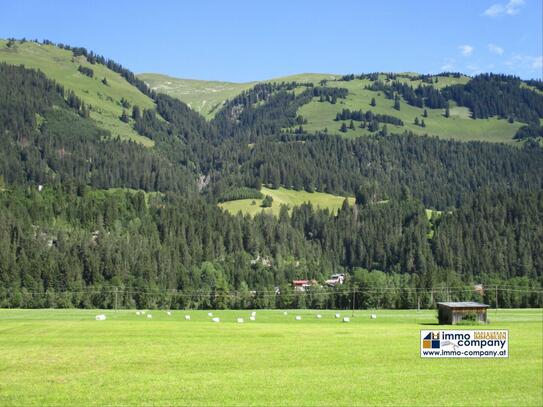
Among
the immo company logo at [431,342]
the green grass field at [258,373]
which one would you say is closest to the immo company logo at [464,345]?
the immo company logo at [431,342]

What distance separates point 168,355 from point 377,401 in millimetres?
25071

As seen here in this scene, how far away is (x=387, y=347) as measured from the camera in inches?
2576

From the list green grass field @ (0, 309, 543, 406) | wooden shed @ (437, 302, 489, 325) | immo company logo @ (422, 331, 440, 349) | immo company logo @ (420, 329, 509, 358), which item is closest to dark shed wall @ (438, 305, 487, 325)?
wooden shed @ (437, 302, 489, 325)

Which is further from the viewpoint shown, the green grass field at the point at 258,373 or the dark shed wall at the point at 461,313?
the dark shed wall at the point at 461,313

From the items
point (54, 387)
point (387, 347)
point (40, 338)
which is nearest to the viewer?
point (54, 387)

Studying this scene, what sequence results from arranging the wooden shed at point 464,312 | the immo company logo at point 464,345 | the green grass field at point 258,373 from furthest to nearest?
the wooden shed at point 464,312 < the immo company logo at point 464,345 < the green grass field at point 258,373

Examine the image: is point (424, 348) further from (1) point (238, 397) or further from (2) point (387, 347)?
(1) point (238, 397)

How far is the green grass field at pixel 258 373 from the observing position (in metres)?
40.8

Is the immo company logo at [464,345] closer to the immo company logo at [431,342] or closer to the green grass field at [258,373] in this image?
the immo company logo at [431,342]

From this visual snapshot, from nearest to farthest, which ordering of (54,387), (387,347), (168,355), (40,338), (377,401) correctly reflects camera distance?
(377,401) → (54,387) → (168,355) → (387,347) → (40,338)

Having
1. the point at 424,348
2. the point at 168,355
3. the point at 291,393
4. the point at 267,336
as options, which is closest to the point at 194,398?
the point at 291,393

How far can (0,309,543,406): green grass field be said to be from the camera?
134ft

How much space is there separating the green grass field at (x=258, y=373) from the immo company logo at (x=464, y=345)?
116 centimetres

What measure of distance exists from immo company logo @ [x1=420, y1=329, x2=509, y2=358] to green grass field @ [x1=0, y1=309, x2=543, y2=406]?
1.16 m
